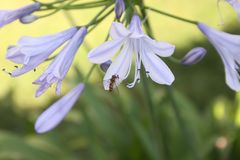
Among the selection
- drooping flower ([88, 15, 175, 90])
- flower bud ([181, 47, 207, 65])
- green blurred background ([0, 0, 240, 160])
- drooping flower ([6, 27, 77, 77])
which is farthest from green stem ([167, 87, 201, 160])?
drooping flower ([6, 27, 77, 77])

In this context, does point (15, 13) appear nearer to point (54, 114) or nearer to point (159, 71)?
point (54, 114)

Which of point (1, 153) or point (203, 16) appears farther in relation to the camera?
point (203, 16)

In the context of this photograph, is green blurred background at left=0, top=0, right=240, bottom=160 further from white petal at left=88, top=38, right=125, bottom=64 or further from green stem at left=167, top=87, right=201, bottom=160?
white petal at left=88, top=38, right=125, bottom=64

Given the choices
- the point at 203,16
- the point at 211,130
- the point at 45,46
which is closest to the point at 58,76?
the point at 45,46

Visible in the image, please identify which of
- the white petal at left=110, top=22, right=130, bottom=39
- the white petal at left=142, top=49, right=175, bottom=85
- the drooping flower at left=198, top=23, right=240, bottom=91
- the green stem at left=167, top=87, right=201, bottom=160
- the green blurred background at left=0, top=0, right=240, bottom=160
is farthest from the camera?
the green blurred background at left=0, top=0, right=240, bottom=160

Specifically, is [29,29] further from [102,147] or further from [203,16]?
[102,147]

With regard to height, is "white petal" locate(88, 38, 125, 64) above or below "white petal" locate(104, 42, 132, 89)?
above

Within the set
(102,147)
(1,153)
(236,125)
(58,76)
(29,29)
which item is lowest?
(236,125)
